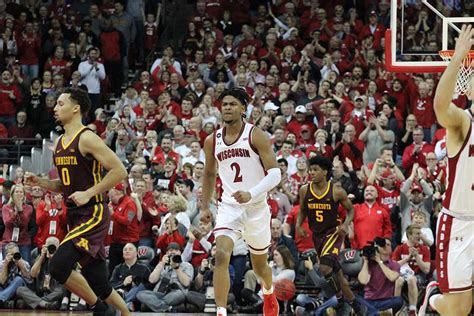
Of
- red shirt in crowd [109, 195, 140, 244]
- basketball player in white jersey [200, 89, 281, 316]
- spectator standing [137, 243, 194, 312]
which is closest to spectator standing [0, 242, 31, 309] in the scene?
red shirt in crowd [109, 195, 140, 244]

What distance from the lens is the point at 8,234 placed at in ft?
57.2

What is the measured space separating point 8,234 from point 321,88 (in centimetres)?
707

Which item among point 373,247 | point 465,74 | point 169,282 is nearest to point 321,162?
point 373,247

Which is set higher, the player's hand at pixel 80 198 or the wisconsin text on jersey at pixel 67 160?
the wisconsin text on jersey at pixel 67 160

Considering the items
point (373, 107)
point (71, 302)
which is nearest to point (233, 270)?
point (71, 302)

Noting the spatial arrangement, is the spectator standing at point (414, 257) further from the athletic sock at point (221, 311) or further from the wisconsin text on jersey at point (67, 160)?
the wisconsin text on jersey at point (67, 160)

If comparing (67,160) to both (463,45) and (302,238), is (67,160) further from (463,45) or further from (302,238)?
(302,238)

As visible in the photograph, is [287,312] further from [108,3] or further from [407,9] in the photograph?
[108,3]

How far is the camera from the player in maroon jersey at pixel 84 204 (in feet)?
34.1

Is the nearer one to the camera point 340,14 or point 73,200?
point 73,200

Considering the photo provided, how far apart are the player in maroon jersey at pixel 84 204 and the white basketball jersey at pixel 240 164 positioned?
1180 mm

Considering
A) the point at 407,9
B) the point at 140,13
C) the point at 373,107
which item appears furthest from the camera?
the point at 140,13

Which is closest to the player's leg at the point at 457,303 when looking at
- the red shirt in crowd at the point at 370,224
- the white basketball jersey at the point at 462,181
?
the white basketball jersey at the point at 462,181

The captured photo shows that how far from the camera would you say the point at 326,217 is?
47.5 ft
